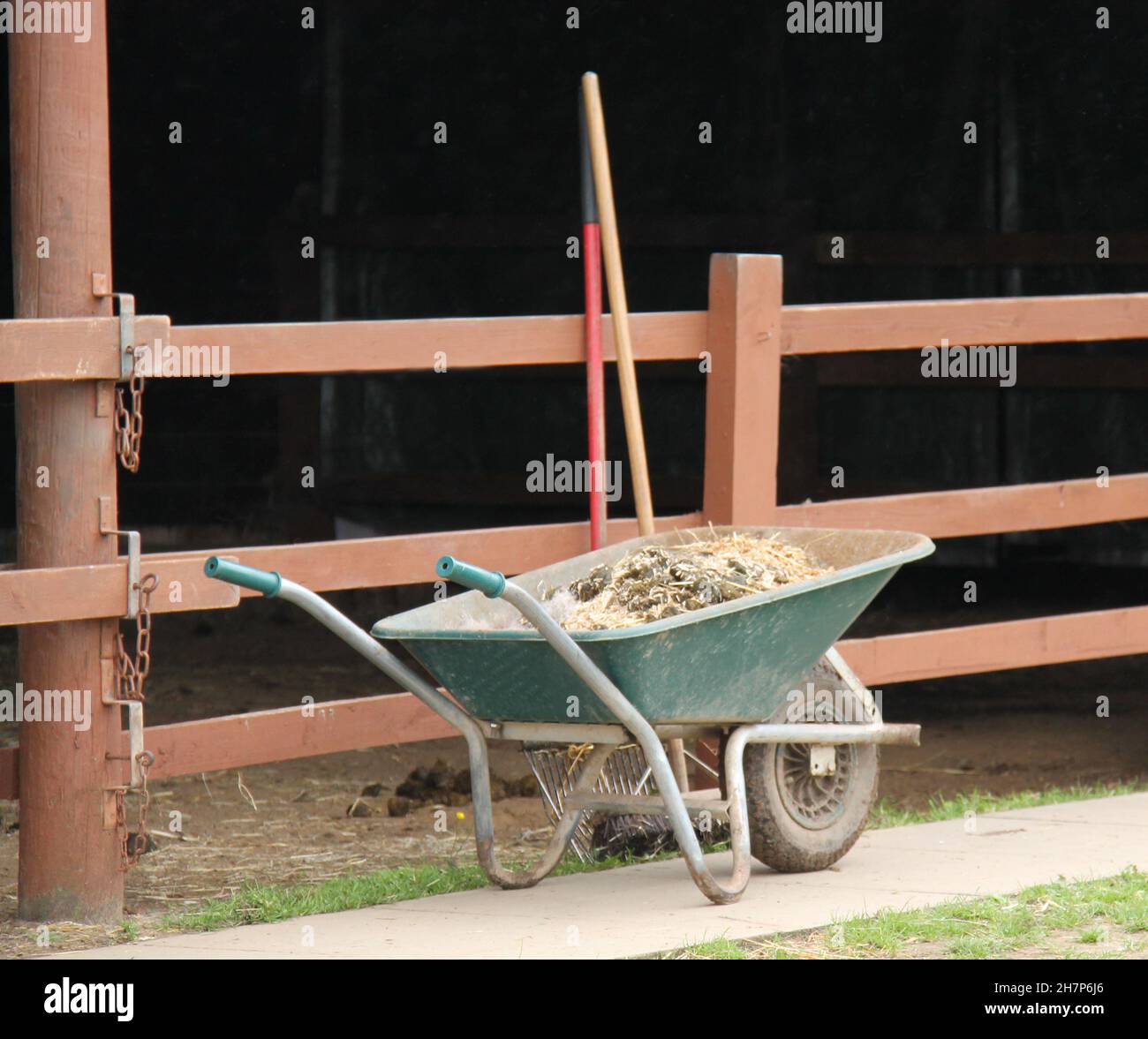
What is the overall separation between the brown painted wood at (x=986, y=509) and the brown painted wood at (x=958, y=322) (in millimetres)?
412

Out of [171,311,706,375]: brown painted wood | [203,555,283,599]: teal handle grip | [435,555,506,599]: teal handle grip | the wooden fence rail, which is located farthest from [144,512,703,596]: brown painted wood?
[435,555,506,599]: teal handle grip

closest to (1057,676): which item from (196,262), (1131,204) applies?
(1131,204)

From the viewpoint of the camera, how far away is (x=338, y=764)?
6.66 metres

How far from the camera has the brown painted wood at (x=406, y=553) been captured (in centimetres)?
443

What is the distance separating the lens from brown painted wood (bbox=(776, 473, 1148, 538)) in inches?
203

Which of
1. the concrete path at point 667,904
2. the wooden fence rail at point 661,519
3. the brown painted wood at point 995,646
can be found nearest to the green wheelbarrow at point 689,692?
the concrete path at point 667,904

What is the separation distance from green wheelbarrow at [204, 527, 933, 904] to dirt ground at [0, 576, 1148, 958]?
0.81 meters

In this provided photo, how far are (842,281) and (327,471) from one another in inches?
120

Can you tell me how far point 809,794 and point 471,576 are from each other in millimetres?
1352

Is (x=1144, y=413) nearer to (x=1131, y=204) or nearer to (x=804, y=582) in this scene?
(x=1131, y=204)

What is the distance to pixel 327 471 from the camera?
11.0m

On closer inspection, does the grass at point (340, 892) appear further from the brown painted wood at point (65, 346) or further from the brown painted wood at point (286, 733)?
the brown painted wood at point (65, 346)

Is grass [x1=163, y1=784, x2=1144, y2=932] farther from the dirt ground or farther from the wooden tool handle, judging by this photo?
the wooden tool handle

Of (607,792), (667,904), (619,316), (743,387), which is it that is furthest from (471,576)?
(743,387)
